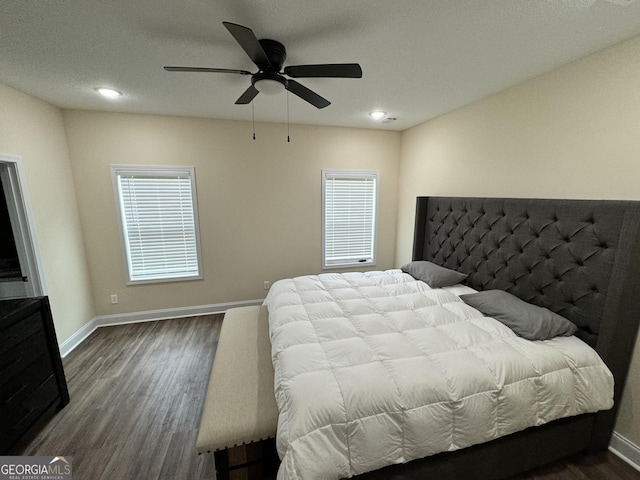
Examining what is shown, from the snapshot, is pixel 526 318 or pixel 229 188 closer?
pixel 526 318

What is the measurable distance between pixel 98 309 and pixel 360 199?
3827mm

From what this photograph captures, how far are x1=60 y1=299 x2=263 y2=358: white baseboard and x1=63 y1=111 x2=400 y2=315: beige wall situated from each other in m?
0.08

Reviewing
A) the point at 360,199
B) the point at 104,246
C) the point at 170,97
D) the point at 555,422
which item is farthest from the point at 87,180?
the point at 555,422

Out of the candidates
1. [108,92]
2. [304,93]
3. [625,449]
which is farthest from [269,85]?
[625,449]

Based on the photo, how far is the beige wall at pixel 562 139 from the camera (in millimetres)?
1558

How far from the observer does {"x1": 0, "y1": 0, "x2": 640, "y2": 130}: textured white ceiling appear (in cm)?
131

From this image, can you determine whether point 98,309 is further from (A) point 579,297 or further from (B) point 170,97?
(A) point 579,297

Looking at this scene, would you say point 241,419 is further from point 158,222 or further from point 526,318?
point 158,222

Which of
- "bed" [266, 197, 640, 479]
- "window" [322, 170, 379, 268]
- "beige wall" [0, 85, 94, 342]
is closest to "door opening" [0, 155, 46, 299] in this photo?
"beige wall" [0, 85, 94, 342]

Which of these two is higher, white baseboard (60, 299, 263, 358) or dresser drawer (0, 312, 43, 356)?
dresser drawer (0, 312, 43, 356)

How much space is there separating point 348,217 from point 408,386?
2.88 metres

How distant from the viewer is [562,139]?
6.13 ft

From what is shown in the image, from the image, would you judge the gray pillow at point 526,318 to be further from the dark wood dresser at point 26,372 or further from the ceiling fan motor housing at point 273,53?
the dark wood dresser at point 26,372

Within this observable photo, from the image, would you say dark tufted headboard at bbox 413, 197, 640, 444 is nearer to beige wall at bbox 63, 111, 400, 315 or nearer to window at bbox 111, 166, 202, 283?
beige wall at bbox 63, 111, 400, 315
